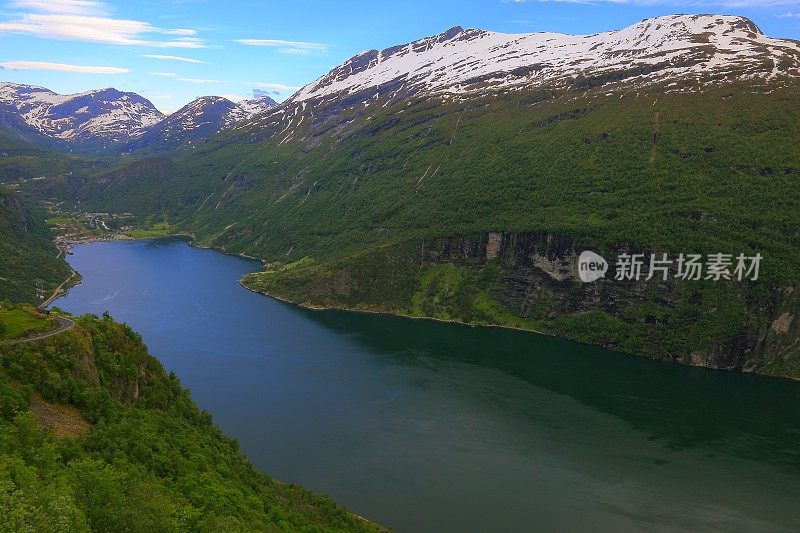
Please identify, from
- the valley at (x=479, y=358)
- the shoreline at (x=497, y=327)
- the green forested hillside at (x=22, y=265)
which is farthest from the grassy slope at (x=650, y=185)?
the green forested hillside at (x=22, y=265)

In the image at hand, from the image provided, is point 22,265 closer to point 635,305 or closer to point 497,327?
point 497,327

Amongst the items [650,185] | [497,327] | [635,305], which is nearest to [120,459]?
[497,327]

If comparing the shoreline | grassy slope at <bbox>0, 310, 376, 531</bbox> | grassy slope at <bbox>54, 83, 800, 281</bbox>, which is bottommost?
the shoreline

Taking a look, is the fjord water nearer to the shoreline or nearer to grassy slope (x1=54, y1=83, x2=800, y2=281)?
the shoreline

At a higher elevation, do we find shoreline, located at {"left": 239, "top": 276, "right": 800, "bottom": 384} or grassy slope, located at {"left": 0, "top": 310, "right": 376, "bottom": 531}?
grassy slope, located at {"left": 0, "top": 310, "right": 376, "bottom": 531}

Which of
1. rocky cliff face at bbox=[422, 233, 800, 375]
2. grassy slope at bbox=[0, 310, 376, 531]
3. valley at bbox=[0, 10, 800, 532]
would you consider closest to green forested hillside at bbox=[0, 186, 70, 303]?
valley at bbox=[0, 10, 800, 532]

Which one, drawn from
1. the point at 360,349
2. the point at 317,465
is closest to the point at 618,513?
the point at 317,465
